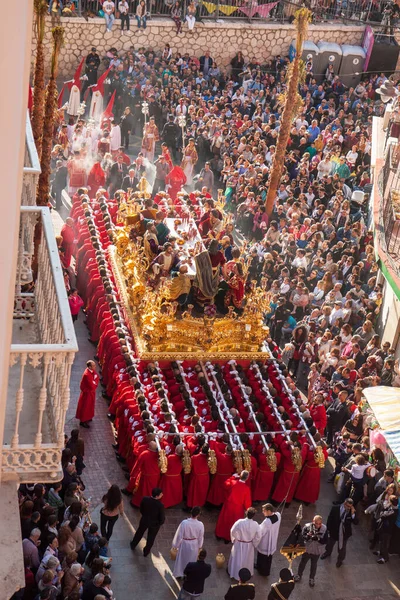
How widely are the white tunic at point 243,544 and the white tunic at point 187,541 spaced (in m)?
0.51

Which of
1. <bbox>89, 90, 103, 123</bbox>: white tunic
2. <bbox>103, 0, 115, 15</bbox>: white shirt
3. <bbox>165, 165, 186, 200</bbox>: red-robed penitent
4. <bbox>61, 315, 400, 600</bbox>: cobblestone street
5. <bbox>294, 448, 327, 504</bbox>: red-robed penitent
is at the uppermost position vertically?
<bbox>103, 0, 115, 15</bbox>: white shirt

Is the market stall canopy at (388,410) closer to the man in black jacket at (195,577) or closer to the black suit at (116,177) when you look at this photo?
the man in black jacket at (195,577)

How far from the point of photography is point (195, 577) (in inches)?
505

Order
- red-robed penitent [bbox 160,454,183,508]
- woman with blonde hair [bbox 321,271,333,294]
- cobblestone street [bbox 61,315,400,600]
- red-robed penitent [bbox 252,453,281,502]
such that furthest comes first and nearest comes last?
woman with blonde hair [bbox 321,271,333,294] < red-robed penitent [bbox 252,453,281,502] < red-robed penitent [bbox 160,454,183,508] < cobblestone street [bbox 61,315,400,600]

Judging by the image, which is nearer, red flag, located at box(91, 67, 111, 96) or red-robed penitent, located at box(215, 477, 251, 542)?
red-robed penitent, located at box(215, 477, 251, 542)

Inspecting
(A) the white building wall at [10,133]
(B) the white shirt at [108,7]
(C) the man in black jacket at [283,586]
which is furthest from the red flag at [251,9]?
(A) the white building wall at [10,133]

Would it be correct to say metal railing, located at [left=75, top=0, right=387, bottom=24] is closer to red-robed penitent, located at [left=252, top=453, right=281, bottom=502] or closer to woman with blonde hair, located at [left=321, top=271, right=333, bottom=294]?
woman with blonde hair, located at [left=321, top=271, right=333, bottom=294]

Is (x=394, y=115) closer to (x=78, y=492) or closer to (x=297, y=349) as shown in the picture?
(x=297, y=349)

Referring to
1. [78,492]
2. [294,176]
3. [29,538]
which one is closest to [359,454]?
[78,492]

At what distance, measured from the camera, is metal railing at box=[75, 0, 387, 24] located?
3269cm

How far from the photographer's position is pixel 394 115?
1008 inches

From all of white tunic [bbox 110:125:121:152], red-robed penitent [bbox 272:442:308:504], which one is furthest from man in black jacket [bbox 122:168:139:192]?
red-robed penitent [bbox 272:442:308:504]

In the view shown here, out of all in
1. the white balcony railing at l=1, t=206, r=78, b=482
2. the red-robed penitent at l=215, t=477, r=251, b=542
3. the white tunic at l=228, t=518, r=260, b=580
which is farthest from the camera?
the red-robed penitent at l=215, t=477, r=251, b=542

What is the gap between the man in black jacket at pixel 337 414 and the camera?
16406mm
